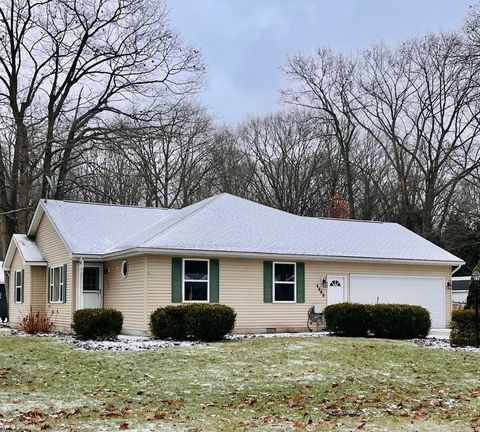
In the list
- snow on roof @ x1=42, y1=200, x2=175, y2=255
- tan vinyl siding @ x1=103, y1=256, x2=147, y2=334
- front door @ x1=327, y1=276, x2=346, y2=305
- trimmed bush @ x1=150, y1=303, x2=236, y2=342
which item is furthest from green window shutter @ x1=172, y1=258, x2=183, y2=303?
front door @ x1=327, y1=276, x2=346, y2=305

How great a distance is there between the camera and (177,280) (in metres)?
22.3

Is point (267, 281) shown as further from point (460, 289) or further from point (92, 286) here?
point (460, 289)

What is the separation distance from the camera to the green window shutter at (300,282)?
24422 millimetres

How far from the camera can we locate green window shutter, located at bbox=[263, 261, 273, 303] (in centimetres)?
2383

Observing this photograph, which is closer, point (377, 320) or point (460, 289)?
point (377, 320)

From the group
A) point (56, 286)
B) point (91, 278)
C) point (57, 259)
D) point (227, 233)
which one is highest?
point (227, 233)

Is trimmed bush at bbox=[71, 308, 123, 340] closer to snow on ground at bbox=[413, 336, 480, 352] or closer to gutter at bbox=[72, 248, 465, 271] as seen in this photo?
gutter at bbox=[72, 248, 465, 271]

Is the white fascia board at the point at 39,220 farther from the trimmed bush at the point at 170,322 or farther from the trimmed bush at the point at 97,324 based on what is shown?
the trimmed bush at the point at 170,322

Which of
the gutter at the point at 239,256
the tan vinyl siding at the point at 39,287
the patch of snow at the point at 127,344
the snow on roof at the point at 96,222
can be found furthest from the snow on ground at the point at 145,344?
the tan vinyl siding at the point at 39,287

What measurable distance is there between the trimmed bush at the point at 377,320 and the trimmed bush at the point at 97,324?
20.9 ft

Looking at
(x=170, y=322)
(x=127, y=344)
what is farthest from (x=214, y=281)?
(x=127, y=344)

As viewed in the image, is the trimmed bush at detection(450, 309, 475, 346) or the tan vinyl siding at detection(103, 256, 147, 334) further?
the tan vinyl siding at detection(103, 256, 147, 334)

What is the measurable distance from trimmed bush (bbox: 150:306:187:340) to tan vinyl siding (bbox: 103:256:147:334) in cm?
195

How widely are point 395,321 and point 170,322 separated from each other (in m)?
6.56
